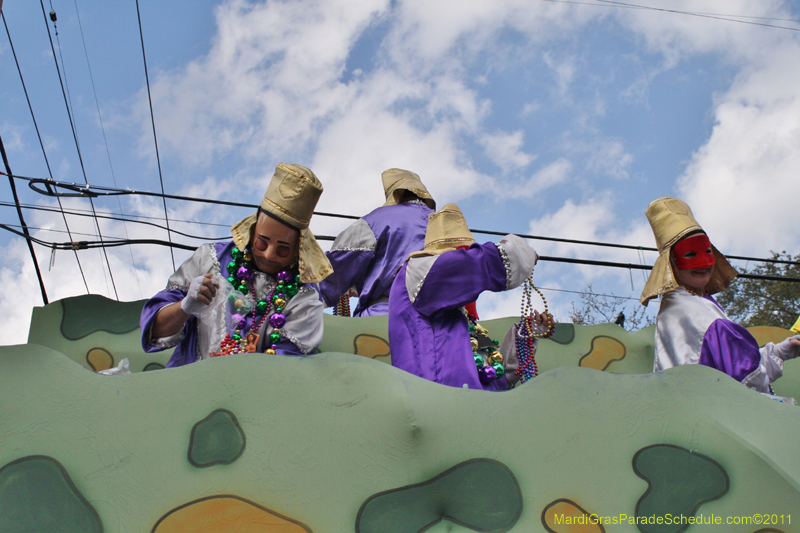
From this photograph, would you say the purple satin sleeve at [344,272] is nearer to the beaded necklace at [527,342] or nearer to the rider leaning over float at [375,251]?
the rider leaning over float at [375,251]

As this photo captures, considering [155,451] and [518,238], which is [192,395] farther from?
[518,238]

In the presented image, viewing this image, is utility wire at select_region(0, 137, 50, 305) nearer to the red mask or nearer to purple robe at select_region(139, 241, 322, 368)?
purple robe at select_region(139, 241, 322, 368)

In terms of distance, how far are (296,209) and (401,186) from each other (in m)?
1.24

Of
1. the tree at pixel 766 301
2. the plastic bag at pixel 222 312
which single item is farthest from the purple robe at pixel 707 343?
the tree at pixel 766 301

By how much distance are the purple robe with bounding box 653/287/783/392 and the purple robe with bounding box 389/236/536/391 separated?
0.94 m

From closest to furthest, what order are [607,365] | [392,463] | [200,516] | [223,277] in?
1. [200,516]
2. [392,463]
3. [223,277]
4. [607,365]

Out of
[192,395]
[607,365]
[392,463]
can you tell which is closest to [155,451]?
[192,395]

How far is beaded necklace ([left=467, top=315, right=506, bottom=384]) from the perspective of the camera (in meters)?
2.67

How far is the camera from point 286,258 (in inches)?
108

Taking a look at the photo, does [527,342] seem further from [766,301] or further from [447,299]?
[766,301]

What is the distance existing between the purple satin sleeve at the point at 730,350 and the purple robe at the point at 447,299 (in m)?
0.96

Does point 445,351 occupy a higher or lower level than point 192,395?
higher

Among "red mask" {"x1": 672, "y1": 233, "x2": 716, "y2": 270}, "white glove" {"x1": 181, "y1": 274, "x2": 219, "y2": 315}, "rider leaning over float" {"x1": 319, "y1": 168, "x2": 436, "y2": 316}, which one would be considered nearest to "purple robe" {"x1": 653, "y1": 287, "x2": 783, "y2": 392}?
"red mask" {"x1": 672, "y1": 233, "x2": 716, "y2": 270}

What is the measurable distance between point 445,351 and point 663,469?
2.80ft
